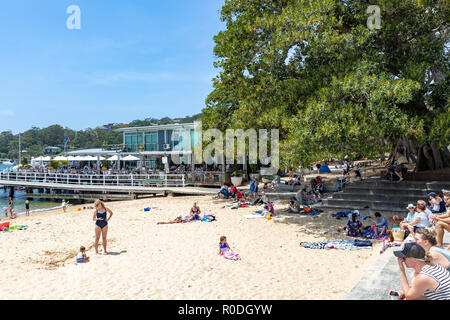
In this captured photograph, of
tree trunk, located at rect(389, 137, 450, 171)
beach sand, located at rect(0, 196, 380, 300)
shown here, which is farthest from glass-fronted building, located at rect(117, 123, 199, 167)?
tree trunk, located at rect(389, 137, 450, 171)

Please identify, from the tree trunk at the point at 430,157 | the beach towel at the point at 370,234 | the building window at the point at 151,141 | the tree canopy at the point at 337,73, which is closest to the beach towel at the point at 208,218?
the tree canopy at the point at 337,73

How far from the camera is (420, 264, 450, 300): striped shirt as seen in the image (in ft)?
10.8

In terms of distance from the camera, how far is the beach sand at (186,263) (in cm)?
575

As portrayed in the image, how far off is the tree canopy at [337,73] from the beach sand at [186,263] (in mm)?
3204

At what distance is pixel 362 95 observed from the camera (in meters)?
10.0

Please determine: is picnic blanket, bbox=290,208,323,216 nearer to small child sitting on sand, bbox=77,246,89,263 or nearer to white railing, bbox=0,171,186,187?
small child sitting on sand, bbox=77,246,89,263

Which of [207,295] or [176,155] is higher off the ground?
[176,155]

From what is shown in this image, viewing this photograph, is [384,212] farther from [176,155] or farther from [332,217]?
[176,155]

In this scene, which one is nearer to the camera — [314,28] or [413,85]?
[413,85]

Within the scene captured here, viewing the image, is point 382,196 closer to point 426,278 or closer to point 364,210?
point 364,210

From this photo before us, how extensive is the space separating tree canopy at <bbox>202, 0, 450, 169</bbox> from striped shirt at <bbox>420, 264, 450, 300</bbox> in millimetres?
6225

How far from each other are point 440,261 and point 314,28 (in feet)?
30.6

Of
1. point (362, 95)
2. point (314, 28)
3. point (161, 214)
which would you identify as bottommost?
point (161, 214)

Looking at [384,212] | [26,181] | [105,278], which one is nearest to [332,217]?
[384,212]
